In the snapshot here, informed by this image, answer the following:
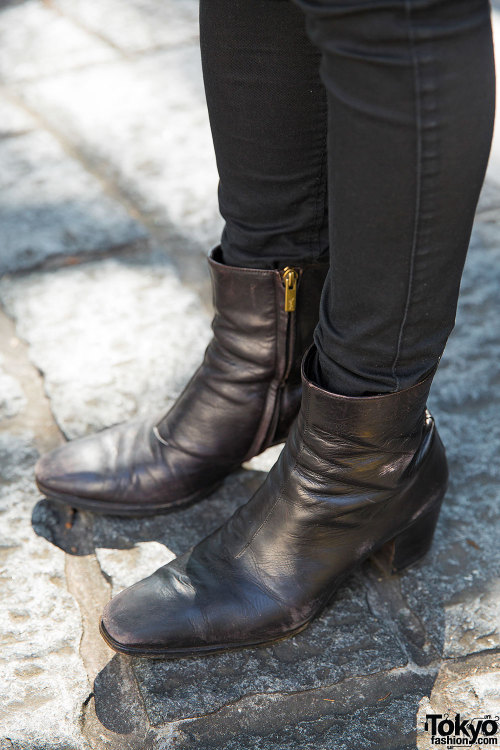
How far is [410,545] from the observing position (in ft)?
2.98

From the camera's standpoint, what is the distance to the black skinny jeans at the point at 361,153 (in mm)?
567

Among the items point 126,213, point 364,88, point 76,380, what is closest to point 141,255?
point 126,213

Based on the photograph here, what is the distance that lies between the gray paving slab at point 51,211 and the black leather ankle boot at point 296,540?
0.85 metres

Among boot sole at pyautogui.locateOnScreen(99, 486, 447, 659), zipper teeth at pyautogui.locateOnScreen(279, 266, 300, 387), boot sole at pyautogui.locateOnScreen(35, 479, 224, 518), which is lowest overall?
boot sole at pyautogui.locateOnScreen(35, 479, 224, 518)

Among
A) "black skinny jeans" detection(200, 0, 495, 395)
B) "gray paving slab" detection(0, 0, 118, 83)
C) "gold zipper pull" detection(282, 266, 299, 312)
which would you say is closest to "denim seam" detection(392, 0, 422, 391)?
"black skinny jeans" detection(200, 0, 495, 395)

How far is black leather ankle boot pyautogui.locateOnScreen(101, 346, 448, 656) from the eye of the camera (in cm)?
78

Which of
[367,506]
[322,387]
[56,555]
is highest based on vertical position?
[322,387]

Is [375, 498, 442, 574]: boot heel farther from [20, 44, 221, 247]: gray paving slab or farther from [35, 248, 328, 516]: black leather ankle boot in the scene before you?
[20, 44, 221, 247]: gray paving slab

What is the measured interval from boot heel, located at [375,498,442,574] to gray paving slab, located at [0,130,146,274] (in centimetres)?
90

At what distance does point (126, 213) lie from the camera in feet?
5.37

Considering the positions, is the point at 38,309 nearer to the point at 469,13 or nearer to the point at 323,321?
the point at 323,321

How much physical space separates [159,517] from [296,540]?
25 cm

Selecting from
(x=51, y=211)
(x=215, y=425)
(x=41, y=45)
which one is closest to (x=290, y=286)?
(x=215, y=425)

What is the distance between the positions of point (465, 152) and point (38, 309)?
958mm
